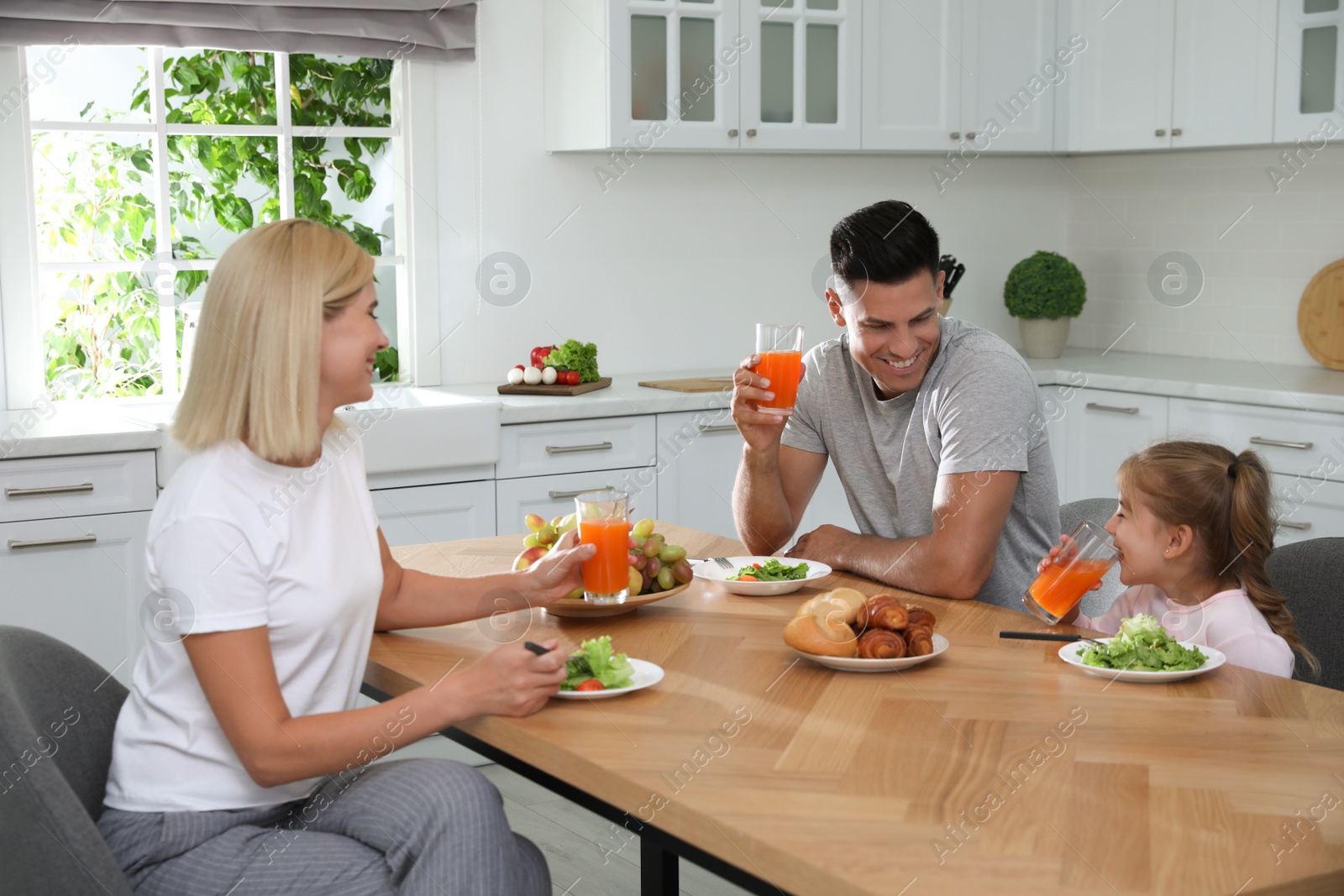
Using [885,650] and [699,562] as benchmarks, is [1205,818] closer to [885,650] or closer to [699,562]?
[885,650]

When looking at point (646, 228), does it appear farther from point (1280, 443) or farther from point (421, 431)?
point (1280, 443)

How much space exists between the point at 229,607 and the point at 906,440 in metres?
1.23

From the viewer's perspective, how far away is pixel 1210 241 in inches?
175

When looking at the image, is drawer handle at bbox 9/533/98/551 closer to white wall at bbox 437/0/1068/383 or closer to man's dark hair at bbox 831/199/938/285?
white wall at bbox 437/0/1068/383

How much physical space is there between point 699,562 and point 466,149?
2213mm

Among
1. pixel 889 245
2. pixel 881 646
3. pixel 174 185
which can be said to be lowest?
pixel 881 646

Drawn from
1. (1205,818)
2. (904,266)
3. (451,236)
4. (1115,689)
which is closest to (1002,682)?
(1115,689)

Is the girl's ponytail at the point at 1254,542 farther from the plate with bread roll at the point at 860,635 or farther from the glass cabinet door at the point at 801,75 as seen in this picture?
the glass cabinet door at the point at 801,75

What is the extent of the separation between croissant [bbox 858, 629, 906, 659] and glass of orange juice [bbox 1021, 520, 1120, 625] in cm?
26

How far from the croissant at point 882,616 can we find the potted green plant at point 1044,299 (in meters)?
3.14

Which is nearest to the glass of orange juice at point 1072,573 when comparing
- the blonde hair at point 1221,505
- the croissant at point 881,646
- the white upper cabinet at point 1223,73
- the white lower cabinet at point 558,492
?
the blonde hair at point 1221,505

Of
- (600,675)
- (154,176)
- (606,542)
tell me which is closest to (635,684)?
(600,675)

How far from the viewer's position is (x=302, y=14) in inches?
137

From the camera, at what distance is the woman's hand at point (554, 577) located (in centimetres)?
175
